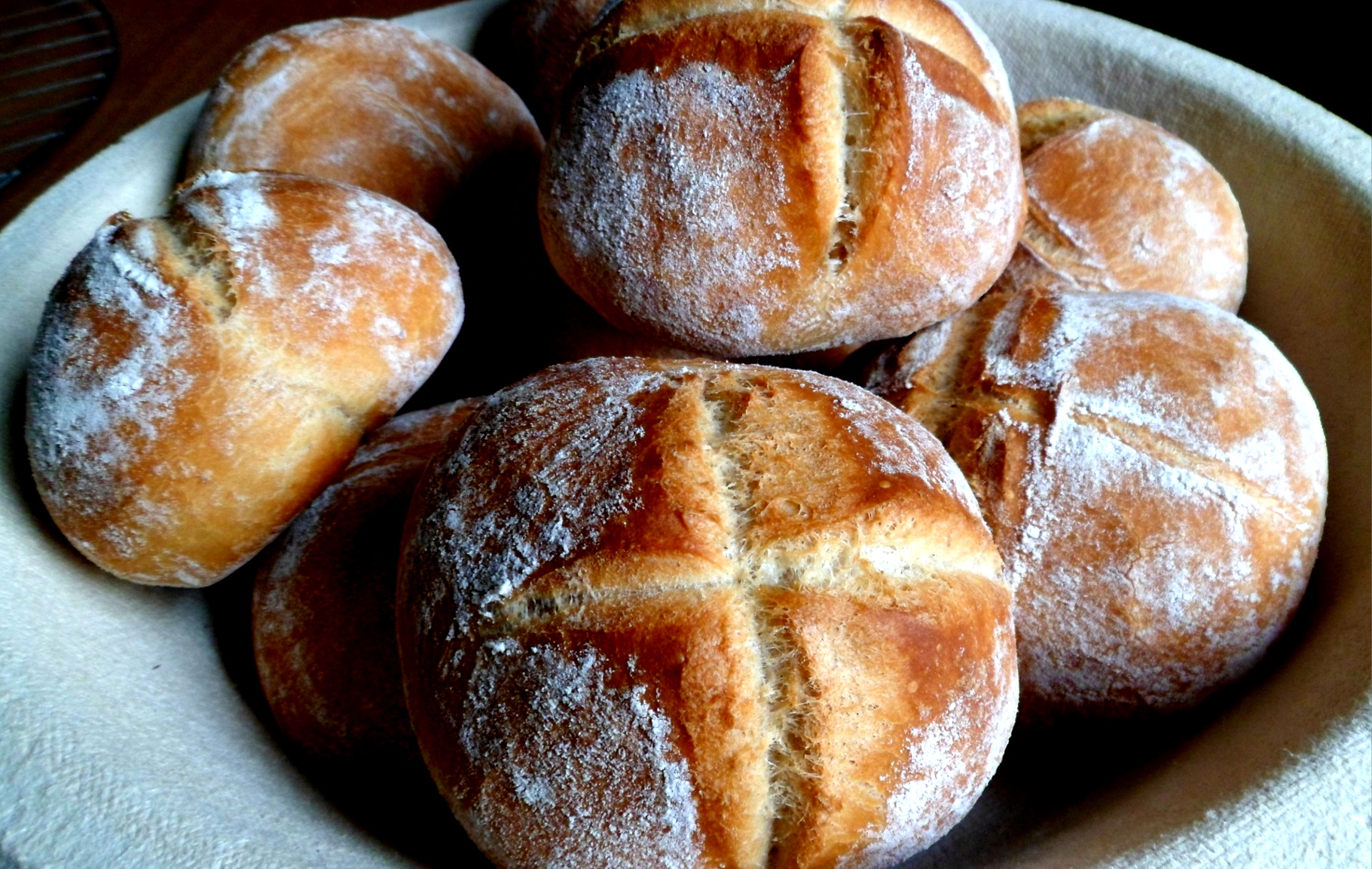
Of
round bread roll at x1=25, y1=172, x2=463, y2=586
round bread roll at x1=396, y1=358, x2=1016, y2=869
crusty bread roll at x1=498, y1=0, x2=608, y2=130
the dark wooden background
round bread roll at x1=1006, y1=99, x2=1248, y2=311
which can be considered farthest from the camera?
the dark wooden background

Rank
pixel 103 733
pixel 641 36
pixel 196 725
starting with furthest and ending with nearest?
pixel 641 36
pixel 196 725
pixel 103 733

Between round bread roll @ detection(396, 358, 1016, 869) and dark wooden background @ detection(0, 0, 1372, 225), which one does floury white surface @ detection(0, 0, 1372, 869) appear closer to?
round bread roll @ detection(396, 358, 1016, 869)

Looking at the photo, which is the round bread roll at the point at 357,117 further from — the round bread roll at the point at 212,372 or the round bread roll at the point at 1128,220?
the round bread roll at the point at 1128,220

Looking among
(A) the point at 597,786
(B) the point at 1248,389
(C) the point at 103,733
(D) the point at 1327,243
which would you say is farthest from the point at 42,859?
(D) the point at 1327,243

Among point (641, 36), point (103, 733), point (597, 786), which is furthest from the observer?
point (641, 36)

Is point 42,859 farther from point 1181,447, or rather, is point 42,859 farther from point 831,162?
point 1181,447

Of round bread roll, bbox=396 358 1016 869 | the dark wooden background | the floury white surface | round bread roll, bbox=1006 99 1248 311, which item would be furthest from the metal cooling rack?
round bread roll, bbox=1006 99 1248 311

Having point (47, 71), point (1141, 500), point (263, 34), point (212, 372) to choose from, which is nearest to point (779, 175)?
point (1141, 500)

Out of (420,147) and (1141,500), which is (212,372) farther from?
(1141,500)
